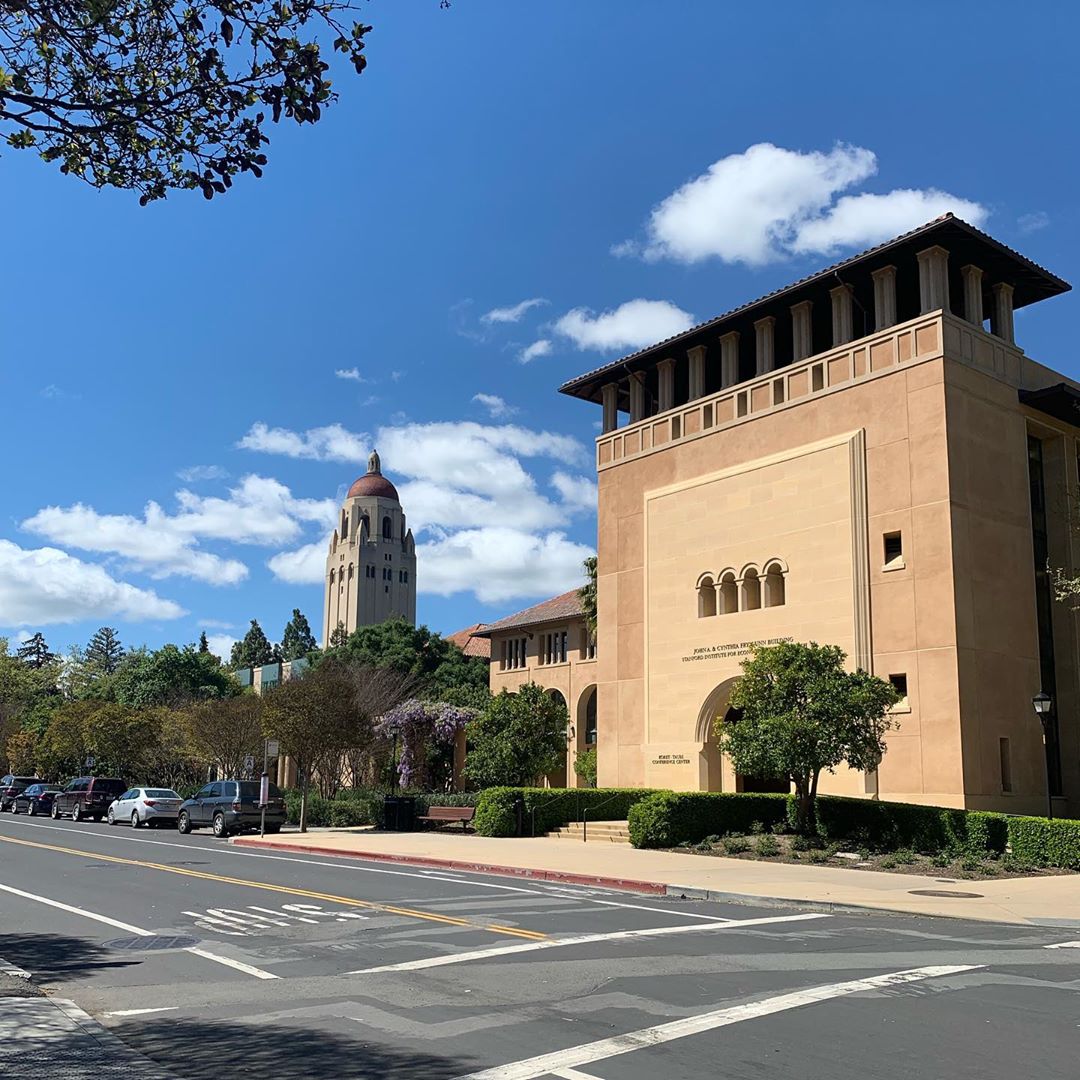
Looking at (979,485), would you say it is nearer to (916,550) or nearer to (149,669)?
(916,550)

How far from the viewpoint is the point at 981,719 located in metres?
27.4

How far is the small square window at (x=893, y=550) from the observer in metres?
28.9

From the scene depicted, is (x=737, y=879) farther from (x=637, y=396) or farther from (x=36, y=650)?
(x=36, y=650)

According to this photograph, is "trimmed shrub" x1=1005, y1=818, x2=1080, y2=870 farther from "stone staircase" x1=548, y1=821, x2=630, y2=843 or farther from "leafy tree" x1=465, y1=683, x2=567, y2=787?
"leafy tree" x1=465, y1=683, x2=567, y2=787

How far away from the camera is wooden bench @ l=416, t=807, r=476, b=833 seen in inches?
1319

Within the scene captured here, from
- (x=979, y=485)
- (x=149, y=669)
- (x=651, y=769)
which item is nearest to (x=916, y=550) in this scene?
(x=979, y=485)

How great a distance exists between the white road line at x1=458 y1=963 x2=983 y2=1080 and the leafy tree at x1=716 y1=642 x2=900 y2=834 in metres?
13.4

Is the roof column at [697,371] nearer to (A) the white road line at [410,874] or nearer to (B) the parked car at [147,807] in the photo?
(A) the white road line at [410,874]

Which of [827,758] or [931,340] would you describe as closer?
[827,758]

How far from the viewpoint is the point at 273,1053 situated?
7027 mm

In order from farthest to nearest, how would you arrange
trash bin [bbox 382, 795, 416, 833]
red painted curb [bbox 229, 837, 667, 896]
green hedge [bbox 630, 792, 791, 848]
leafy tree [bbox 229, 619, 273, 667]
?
leafy tree [bbox 229, 619, 273, 667] < trash bin [bbox 382, 795, 416, 833] < green hedge [bbox 630, 792, 791, 848] < red painted curb [bbox 229, 837, 667, 896]

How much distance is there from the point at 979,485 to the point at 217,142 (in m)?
25.5

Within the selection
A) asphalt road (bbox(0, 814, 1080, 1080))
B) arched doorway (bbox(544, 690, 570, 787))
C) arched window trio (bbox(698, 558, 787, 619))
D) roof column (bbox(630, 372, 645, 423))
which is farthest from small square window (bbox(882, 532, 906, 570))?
arched doorway (bbox(544, 690, 570, 787))

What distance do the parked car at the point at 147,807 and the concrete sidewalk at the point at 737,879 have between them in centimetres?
1158
